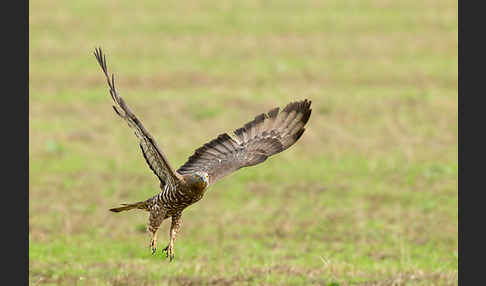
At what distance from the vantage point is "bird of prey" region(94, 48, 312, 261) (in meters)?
7.00

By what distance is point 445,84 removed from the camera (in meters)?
18.8

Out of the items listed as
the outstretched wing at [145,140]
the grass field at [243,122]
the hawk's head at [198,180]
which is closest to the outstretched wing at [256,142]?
the outstretched wing at [145,140]

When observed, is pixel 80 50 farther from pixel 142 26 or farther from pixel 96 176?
pixel 96 176

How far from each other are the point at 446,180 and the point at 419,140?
80.1 inches

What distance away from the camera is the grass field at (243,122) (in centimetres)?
1040

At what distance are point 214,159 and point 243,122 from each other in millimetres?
8302

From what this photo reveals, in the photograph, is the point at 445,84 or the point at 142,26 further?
the point at 142,26

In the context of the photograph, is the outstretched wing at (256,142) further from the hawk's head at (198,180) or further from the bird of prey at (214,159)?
the hawk's head at (198,180)

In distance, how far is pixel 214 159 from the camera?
8094 mm

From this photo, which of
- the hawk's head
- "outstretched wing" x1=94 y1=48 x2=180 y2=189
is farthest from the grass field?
the hawk's head

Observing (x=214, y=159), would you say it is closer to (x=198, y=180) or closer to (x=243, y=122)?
(x=198, y=180)

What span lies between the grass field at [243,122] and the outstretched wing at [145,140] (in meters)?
2.08

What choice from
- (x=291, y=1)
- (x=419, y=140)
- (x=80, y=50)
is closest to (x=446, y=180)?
(x=419, y=140)

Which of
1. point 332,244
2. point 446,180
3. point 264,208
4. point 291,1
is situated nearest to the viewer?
point 332,244
